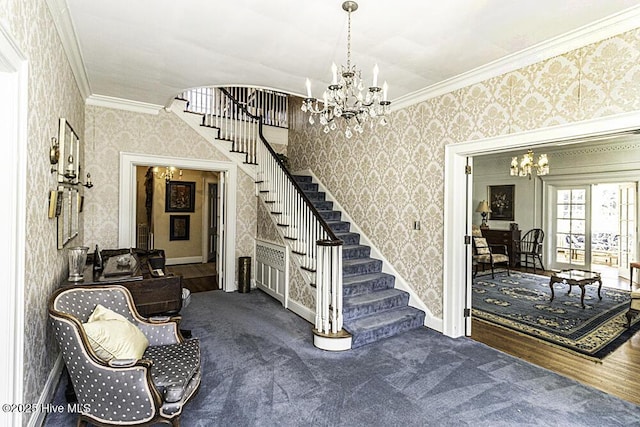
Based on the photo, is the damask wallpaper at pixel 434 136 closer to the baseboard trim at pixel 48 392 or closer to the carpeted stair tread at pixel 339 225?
the carpeted stair tread at pixel 339 225

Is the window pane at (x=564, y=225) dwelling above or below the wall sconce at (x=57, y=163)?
below

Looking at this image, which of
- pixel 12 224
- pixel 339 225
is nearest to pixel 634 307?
pixel 339 225

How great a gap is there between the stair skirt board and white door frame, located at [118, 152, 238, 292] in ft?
6.38

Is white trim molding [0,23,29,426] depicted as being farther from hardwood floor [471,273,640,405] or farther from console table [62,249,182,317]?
hardwood floor [471,273,640,405]

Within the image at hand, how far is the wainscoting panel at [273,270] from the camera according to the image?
483cm

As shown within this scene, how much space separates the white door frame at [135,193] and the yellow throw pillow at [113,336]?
2.85m

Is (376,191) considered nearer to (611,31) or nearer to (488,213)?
(611,31)

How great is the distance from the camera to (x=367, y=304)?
3.92 m

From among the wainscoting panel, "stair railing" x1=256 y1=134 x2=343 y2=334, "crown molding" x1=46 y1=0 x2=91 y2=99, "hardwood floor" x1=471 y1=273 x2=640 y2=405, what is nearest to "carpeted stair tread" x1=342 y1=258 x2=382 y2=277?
"stair railing" x1=256 y1=134 x2=343 y2=334

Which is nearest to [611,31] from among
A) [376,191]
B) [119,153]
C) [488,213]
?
[376,191]

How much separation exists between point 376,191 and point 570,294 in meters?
3.97

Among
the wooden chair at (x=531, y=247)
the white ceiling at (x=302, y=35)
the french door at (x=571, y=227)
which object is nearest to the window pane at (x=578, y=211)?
the french door at (x=571, y=227)

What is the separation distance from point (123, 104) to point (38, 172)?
120 inches

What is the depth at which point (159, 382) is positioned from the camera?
202cm
